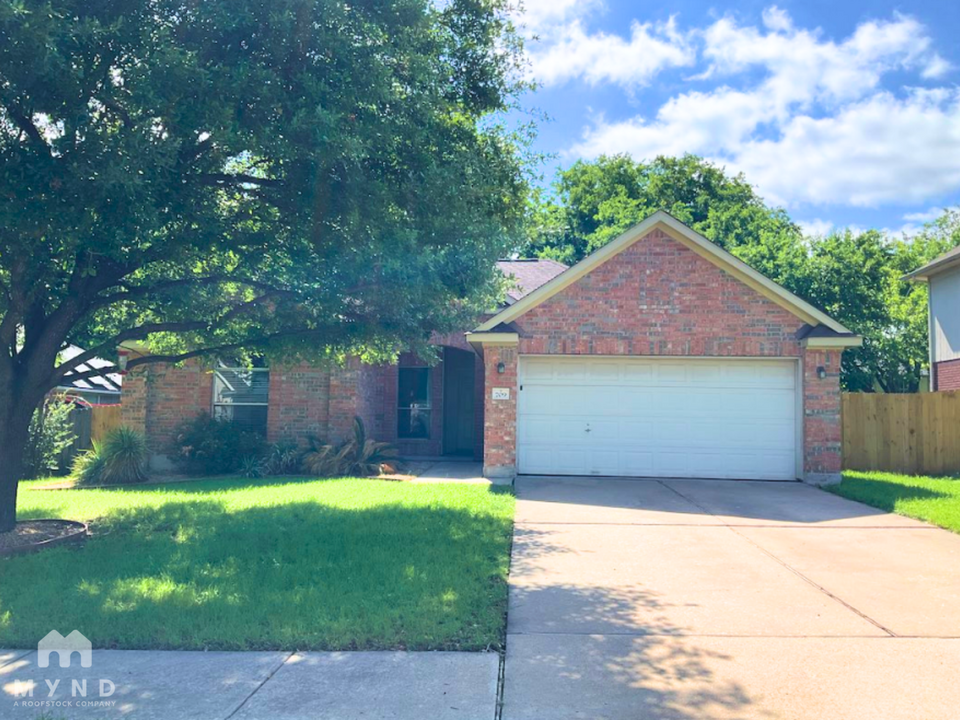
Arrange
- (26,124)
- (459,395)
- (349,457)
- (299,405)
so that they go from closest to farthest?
(26,124) → (349,457) → (299,405) → (459,395)

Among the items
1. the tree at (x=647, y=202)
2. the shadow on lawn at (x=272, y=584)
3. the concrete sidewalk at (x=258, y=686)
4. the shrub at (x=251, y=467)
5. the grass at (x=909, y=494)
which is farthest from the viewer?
the tree at (x=647, y=202)

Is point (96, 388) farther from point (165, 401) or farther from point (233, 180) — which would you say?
point (233, 180)

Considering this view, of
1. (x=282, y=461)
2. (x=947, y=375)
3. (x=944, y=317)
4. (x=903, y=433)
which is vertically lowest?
(x=282, y=461)

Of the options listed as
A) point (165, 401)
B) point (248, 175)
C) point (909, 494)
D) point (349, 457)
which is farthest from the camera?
point (165, 401)

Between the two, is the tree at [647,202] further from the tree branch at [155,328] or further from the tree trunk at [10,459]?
the tree trunk at [10,459]

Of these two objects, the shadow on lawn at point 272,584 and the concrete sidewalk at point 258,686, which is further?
the shadow on lawn at point 272,584

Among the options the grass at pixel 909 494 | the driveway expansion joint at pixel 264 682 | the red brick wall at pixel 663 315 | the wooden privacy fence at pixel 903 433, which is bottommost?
the driveway expansion joint at pixel 264 682

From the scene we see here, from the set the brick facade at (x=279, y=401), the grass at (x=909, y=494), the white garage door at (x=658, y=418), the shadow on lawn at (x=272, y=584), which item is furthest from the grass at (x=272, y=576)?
the grass at (x=909, y=494)

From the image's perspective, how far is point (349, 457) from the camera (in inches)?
591

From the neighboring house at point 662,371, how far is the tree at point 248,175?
10.8ft

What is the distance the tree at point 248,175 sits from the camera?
6.79m

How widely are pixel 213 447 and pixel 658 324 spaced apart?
30.2 ft

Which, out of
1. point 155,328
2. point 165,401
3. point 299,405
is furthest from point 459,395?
point 155,328

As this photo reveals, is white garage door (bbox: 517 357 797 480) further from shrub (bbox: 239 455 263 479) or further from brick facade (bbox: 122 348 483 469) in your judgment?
shrub (bbox: 239 455 263 479)
